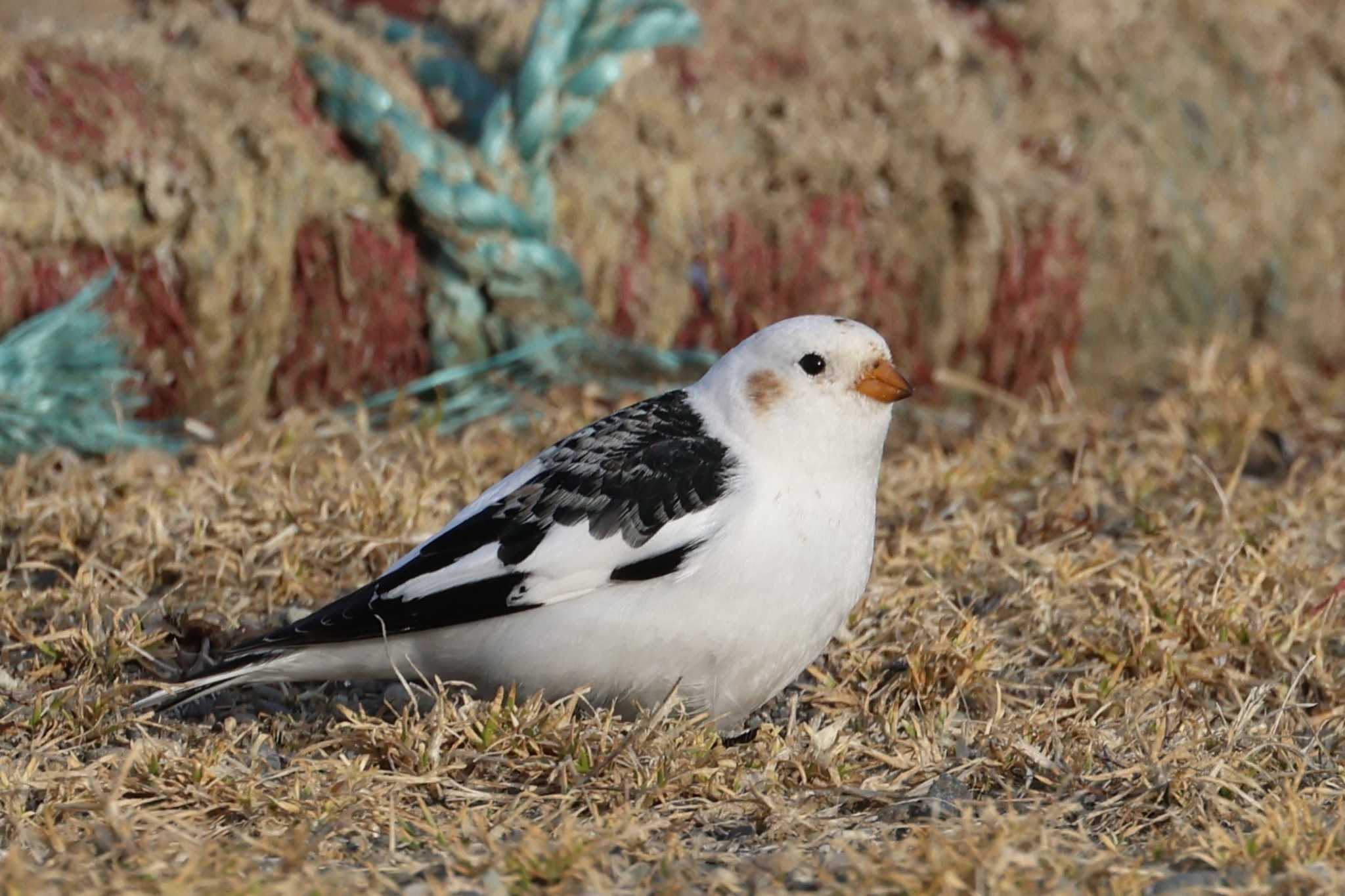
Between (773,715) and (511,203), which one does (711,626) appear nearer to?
(773,715)

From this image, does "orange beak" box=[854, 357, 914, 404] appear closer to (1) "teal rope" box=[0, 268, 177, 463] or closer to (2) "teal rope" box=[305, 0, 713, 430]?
(2) "teal rope" box=[305, 0, 713, 430]

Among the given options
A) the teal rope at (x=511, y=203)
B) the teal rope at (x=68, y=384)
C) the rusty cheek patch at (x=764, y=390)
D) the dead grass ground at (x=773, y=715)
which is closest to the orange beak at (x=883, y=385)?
the rusty cheek patch at (x=764, y=390)

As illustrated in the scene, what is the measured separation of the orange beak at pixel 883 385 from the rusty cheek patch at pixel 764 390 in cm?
14

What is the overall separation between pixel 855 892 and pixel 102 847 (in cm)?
101

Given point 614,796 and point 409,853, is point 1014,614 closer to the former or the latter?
point 614,796

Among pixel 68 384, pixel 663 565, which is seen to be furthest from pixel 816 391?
pixel 68 384

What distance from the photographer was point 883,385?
314cm

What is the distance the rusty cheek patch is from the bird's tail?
903 mm

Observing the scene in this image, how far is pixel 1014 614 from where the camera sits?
3.64 m

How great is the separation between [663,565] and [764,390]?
0.38 m

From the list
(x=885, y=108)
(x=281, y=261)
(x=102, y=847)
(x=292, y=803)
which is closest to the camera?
(x=102, y=847)

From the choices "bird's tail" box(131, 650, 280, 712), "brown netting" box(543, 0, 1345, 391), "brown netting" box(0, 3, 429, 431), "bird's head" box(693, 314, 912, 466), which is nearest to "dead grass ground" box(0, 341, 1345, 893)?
"bird's tail" box(131, 650, 280, 712)

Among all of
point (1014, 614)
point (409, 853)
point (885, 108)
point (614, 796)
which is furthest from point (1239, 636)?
point (885, 108)

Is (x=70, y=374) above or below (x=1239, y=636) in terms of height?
above
